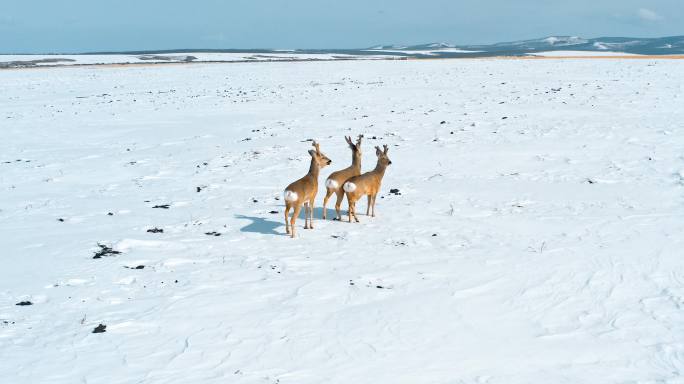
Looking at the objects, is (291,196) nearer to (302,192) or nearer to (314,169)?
(302,192)

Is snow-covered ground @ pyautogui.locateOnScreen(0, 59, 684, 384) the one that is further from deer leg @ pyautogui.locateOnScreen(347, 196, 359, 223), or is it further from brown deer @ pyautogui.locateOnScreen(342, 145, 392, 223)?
brown deer @ pyautogui.locateOnScreen(342, 145, 392, 223)

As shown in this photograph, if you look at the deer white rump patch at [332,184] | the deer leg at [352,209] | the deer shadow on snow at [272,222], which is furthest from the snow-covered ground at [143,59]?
the deer leg at [352,209]

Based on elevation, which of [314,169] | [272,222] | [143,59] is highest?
[143,59]

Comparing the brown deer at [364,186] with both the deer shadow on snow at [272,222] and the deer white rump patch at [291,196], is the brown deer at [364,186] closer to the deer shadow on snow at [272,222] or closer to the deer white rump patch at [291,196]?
the deer shadow on snow at [272,222]

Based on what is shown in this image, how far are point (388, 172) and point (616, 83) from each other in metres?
22.6

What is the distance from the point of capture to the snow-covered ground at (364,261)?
6.09 meters

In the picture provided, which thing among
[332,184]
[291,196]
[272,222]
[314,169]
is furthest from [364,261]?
[272,222]

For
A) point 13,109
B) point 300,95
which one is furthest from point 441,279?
point 13,109

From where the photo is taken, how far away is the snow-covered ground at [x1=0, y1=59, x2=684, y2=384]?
6.09 m

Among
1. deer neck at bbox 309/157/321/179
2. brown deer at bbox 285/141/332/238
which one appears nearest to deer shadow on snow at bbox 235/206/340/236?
brown deer at bbox 285/141/332/238

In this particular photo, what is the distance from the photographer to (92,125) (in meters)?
27.0

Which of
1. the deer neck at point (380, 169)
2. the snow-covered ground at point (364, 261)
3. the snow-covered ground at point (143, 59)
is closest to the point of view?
the snow-covered ground at point (364, 261)

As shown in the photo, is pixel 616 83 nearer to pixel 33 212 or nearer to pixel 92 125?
pixel 92 125

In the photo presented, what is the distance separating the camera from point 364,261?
9.08 metres
